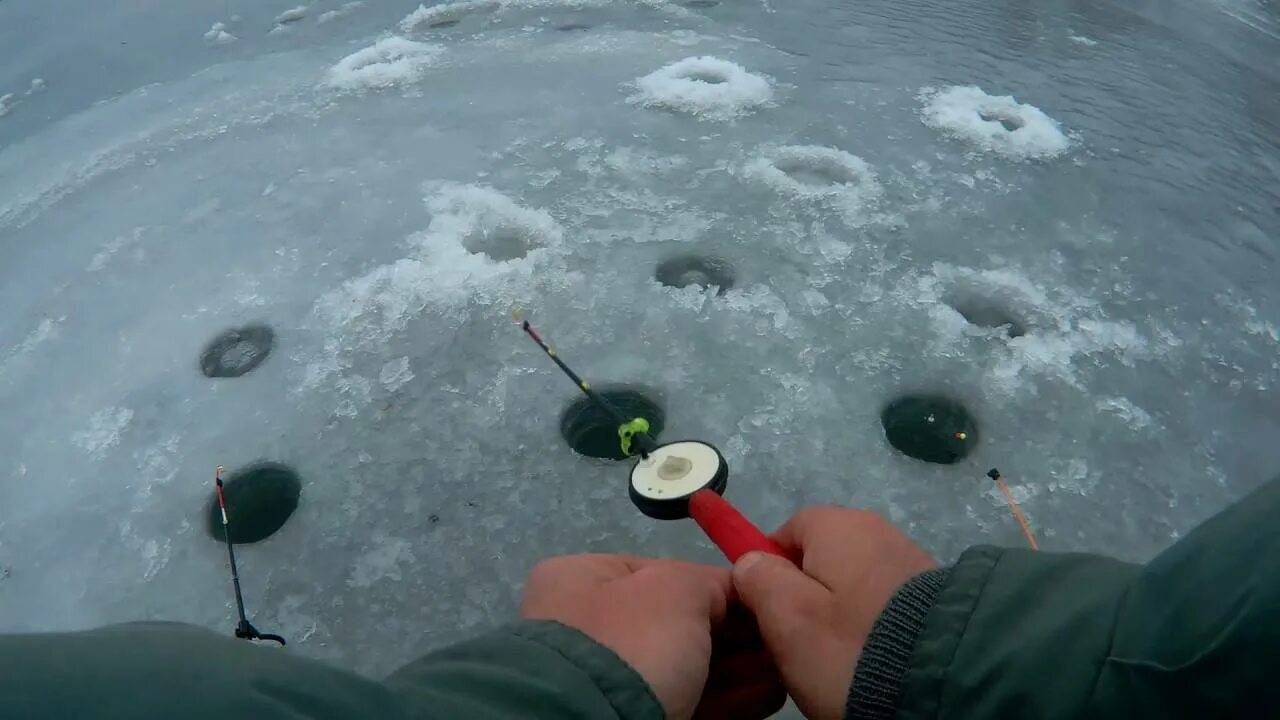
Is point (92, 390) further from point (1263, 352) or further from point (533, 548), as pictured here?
point (1263, 352)

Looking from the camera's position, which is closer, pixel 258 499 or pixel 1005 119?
pixel 258 499

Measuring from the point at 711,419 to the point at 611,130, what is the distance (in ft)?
4.64

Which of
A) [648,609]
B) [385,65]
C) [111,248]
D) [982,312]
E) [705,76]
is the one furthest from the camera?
[385,65]

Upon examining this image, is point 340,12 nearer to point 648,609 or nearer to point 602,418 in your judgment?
point 602,418

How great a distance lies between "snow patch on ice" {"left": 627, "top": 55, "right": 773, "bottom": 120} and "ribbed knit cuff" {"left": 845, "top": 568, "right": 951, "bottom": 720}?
7.71ft

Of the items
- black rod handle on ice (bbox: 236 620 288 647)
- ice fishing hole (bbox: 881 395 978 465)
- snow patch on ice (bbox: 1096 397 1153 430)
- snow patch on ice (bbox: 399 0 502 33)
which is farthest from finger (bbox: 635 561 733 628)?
snow patch on ice (bbox: 399 0 502 33)

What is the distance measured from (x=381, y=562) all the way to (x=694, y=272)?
1.18 m

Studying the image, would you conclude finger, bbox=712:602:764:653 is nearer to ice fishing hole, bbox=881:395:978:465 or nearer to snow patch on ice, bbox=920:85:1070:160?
ice fishing hole, bbox=881:395:978:465

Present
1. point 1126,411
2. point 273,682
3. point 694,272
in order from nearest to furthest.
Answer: point 273,682, point 1126,411, point 694,272

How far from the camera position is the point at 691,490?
4.61 feet

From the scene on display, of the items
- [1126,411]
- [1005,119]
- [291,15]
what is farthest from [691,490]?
[291,15]

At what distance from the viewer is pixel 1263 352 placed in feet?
6.69

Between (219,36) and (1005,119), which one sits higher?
(1005,119)

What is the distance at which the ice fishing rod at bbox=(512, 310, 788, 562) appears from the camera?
1207 millimetres
